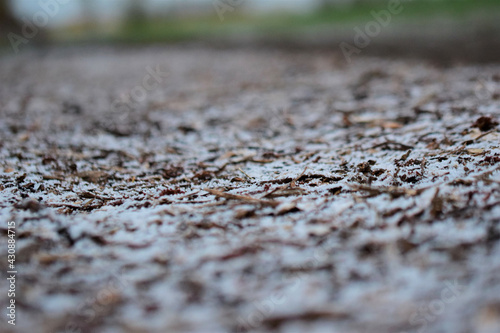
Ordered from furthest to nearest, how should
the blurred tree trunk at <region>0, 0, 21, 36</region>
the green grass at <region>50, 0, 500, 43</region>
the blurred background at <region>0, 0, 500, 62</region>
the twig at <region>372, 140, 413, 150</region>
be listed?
the blurred tree trunk at <region>0, 0, 21, 36</region>, the green grass at <region>50, 0, 500, 43</region>, the blurred background at <region>0, 0, 500, 62</region>, the twig at <region>372, 140, 413, 150</region>

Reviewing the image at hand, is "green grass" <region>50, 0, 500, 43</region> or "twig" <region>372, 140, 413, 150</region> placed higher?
"green grass" <region>50, 0, 500, 43</region>

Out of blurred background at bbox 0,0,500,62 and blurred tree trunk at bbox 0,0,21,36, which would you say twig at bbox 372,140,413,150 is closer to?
blurred background at bbox 0,0,500,62

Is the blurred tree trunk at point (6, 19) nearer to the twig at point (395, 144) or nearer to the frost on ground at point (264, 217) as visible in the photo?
the frost on ground at point (264, 217)

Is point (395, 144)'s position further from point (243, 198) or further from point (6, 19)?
point (6, 19)

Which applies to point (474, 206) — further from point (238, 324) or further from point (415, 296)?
point (238, 324)

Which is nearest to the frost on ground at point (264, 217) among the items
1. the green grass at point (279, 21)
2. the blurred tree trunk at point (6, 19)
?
the green grass at point (279, 21)

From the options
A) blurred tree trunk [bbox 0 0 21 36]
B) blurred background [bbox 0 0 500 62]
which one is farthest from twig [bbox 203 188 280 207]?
blurred tree trunk [bbox 0 0 21 36]
